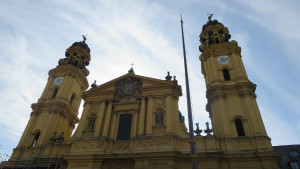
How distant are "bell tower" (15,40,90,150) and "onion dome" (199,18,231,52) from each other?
1387 cm

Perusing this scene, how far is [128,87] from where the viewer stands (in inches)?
733

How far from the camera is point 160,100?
55.1ft

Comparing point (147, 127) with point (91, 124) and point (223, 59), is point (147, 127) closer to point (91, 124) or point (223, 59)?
point (91, 124)

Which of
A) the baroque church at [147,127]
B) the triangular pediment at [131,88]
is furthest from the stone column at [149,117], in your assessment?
the triangular pediment at [131,88]

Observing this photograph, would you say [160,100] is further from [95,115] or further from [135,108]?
[95,115]

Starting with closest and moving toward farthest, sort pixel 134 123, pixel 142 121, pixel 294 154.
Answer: pixel 142 121 < pixel 134 123 < pixel 294 154

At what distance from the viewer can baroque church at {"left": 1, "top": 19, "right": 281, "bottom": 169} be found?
1366 cm

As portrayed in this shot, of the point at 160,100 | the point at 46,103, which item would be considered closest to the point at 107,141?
the point at 160,100

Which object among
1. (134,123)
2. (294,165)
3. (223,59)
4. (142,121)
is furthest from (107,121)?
(294,165)

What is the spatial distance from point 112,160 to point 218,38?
15.6 meters

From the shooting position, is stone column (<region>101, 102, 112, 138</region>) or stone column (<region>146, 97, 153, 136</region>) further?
stone column (<region>101, 102, 112, 138</region>)

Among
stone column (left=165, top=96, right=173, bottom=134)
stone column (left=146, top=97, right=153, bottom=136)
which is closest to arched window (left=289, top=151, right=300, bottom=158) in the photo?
stone column (left=165, top=96, right=173, bottom=134)

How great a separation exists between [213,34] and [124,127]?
13.5 meters

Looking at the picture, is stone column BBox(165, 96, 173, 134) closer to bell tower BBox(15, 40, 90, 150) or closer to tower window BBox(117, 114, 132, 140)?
tower window BBox(117, 114, 132, 140)
